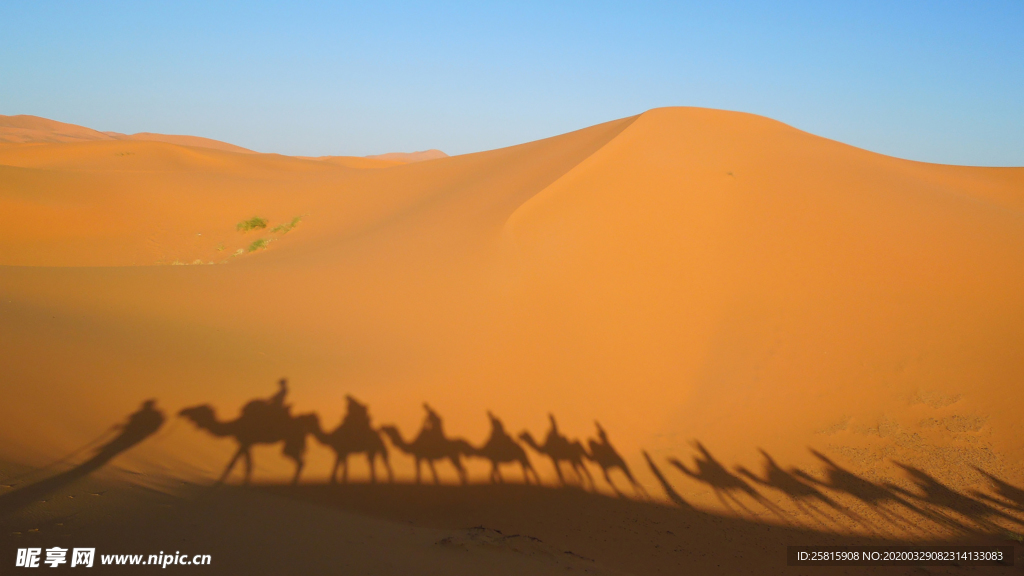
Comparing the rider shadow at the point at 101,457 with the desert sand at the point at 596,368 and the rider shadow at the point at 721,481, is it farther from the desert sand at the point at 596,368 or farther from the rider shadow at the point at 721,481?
the rider shadow at the point at 721,481

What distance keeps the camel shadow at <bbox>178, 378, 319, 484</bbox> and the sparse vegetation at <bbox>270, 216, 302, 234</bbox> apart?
45.3 ft

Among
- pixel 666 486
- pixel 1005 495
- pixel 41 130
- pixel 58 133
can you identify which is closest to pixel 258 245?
pixel 666 486

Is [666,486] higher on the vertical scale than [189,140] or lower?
lower

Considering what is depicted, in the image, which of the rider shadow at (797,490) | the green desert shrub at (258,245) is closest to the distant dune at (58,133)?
the green desert shrub at (258,245)

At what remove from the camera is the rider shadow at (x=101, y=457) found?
2.86 metres

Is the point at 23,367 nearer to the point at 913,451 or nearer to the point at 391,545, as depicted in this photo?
the point at 391,545

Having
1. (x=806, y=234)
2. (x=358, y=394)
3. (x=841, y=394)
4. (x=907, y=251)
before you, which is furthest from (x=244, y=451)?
(x=907, y=251)

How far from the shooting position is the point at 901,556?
4.07 m

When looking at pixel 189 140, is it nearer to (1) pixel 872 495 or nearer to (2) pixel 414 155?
(2) pixel 414 155

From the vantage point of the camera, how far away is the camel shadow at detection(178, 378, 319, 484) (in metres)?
4.57

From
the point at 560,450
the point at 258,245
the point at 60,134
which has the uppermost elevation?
the point at 60,134

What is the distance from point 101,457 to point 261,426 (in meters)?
1.23

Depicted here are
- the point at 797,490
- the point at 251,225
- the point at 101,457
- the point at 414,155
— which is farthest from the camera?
the point at 414,155

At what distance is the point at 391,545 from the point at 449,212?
929 centimetres
